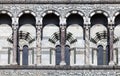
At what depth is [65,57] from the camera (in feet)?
194

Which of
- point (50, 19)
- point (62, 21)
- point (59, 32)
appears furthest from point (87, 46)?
point (50, 19)

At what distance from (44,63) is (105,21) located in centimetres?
315

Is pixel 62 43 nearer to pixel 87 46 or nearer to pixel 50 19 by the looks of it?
pixel 87 46

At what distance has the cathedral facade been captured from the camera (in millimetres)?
59062

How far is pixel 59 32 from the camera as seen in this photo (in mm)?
59344

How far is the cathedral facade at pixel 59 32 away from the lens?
59062 mm

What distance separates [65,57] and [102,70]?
5.93 ft

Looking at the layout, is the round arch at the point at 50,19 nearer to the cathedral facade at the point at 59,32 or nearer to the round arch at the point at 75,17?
the cathedral facade at the point at 59,32

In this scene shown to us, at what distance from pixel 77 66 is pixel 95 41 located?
1.56 m

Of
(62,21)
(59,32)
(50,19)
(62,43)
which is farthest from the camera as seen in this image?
(50,19)

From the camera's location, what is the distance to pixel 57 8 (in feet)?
194

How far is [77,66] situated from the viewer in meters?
58.5

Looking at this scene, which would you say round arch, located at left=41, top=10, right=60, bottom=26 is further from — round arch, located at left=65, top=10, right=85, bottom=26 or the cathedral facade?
round arch, located at left=65, top=10, right=85, bottom=26

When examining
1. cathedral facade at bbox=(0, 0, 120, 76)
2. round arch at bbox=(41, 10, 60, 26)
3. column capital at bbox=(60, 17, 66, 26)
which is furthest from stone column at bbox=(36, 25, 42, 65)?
column capital at bbox=(60, 17, 66, 26)
